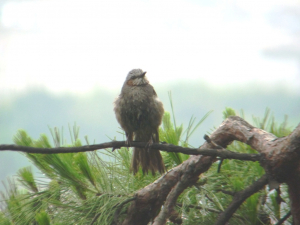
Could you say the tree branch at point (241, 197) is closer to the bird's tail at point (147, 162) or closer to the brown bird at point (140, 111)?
the bird's tail at point (147, 162)

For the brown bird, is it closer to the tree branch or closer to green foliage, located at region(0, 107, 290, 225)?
green foliage, located at region(0, 107, 290, 225)

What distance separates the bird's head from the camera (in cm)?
285

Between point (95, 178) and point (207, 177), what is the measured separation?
60 cm

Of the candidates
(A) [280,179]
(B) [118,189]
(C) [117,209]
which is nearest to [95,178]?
(B) [118,189]

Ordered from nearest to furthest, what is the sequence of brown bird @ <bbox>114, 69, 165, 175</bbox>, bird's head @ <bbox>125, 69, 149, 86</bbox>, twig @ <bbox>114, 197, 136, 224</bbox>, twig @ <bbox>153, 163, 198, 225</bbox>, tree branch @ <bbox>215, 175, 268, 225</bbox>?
twig @ <bbox>153, 163, 198, 225</bbox>
tree branch @ <bbox>215, 175, 268, 225</bbox>
twig @ <bbox>114, 197, 136, 224</bbox>
brown bird @ <bbox>114, 69, 165, 175</bbox>
bird's head @ <bbox>125, 69, 149, 86</bbox>

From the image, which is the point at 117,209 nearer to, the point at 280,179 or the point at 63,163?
the point at 63,163

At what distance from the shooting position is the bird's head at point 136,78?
285 cm

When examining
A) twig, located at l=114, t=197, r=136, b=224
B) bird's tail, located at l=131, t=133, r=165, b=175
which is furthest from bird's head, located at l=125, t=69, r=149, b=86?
Result: twig, located at l=114, t=197, r=136, b=224

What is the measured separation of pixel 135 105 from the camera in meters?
2.68

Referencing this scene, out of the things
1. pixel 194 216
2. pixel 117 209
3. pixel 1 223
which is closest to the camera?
pixel 117 209

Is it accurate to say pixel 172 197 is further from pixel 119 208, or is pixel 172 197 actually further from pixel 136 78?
pixel 136 78

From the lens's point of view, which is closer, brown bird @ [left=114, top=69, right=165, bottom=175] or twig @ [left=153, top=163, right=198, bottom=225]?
twig @ [left=153, top=163, right=198, bottom=225]

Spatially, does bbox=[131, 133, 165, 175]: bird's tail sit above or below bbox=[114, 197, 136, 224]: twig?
above

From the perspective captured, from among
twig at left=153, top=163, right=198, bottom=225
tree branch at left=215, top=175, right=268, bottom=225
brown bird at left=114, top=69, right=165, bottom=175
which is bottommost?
tree branch at left=215, top=175, right=268, bottom=225
